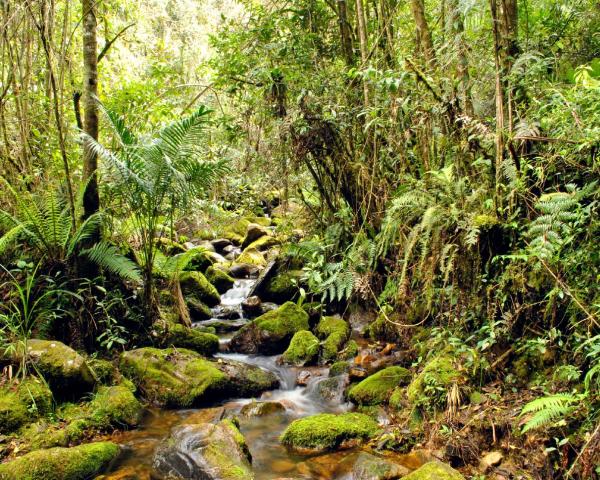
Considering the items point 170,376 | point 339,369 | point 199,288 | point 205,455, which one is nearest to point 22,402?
point 170,376

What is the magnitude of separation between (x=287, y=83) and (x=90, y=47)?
2.57 meters

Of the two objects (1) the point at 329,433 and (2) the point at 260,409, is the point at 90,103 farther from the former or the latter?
(1) the point at 329,433

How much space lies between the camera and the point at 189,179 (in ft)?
18.7

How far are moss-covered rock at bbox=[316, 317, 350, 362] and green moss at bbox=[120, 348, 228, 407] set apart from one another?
1413 millimetres

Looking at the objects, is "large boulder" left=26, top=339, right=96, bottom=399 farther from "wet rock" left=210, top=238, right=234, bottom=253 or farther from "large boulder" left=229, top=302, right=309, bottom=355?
"wet rock" left=210, top=238, right=234, bottom=253

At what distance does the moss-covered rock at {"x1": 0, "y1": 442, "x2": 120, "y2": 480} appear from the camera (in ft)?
10.5

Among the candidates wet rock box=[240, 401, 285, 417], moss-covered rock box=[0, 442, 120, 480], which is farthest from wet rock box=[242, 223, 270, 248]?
moss-covered rock box=[0, 442, 120, 480]

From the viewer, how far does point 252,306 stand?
8055 millimetres

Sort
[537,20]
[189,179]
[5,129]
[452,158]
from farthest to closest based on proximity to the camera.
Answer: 1. [5,129]
2. [189,179]
3. [537,20]
4. [452,158]

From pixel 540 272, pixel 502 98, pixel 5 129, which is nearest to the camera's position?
pixel 540 272

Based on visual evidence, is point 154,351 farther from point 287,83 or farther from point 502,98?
point 502,98

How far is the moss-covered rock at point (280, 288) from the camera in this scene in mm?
8195

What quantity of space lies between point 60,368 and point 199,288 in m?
4.20

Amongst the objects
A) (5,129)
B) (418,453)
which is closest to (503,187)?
(418,453)
